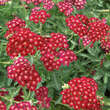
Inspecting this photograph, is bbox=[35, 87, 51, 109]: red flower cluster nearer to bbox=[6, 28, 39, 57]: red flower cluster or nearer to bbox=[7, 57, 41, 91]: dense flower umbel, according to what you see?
bbox=[7, 57, 41, 91]: dense flower umbel

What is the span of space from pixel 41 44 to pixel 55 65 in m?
0.45

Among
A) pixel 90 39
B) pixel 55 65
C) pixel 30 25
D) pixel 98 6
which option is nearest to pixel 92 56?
pixel 90 39

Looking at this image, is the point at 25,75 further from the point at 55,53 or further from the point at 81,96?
the point at 81,96

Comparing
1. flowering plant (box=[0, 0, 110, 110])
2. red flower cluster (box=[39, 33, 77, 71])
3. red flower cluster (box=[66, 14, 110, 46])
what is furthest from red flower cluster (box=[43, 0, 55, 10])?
red flower cluster (box=[39, 33, 77, 71])

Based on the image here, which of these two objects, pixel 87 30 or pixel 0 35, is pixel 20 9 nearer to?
pixel 0 35

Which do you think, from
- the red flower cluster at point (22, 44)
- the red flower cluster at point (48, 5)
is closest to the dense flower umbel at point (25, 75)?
the red flower cluster at point (22, 44)

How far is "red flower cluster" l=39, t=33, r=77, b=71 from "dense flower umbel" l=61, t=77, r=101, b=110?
1.52 feet

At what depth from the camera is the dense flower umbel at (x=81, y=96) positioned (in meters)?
3.07

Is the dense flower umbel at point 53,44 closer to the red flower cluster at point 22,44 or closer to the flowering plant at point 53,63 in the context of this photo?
the flowering plant at point 53,63

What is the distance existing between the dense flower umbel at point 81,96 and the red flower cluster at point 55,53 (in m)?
0.46

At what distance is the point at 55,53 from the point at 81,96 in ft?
3.12

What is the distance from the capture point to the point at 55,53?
3.61 m

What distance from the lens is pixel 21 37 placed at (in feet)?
10.6

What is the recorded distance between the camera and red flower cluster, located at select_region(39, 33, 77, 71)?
341 cm
